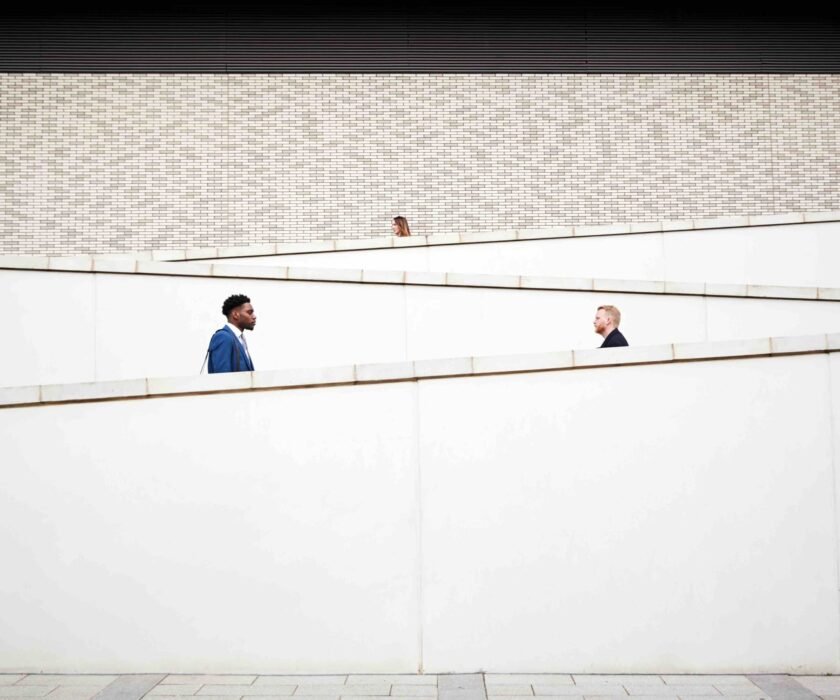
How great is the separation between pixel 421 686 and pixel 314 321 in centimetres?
552

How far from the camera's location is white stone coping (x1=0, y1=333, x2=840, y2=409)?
6582mm

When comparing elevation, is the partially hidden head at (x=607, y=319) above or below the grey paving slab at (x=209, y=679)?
above

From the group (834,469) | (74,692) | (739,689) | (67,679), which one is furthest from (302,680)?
(834,469)

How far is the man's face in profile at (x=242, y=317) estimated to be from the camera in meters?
7.91

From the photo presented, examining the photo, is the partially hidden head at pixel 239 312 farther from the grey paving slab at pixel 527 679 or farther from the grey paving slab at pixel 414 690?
the grey paving slab at pixel 527 679

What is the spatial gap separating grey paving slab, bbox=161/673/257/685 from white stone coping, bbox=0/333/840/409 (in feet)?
6.18

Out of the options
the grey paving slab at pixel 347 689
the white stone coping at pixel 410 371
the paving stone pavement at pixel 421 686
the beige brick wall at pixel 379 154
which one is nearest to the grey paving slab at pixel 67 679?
the paving stone pavement at pixel 421 686

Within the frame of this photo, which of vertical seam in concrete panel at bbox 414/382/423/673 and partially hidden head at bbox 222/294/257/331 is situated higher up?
partially hidden head at bbox 222/294/257/331

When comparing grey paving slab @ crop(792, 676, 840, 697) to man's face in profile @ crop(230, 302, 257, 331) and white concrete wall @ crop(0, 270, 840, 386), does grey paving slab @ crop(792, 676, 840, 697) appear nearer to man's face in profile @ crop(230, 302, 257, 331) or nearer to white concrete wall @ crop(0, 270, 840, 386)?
man's face in profile @ crop(230, 302, 257, 331)

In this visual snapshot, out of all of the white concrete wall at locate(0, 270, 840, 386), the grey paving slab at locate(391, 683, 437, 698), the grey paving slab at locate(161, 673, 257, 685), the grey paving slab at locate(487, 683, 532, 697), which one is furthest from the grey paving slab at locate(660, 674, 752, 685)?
the white concrete wall at locate(0, 270, 840, 386)

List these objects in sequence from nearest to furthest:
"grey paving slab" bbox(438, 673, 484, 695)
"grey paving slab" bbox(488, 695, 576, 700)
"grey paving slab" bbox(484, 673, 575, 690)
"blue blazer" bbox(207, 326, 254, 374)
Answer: "grey paving slab" bbox(488, 695, 576, 700) < "grey paving slab" bbox(438, 673, 484, 695) < "grey paving slab" bbox(484, 673, 575, 690) < "blue blazer" bbox(207, 326, 254, 374)

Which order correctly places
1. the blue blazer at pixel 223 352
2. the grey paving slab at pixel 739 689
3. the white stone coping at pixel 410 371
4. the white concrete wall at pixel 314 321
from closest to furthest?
the grey paving slab at pixel 739 689 < the white stone coping at pixel 410 371 < the blue blazer at pixel 223 352 < the white concrete wall at pixel 314 321

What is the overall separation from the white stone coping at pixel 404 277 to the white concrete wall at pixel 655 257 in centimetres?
101

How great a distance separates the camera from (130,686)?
6.02 m
